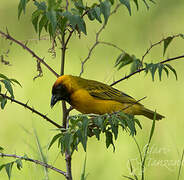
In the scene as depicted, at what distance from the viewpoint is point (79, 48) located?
820 cm

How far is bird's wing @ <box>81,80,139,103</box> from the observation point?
4609 millimetres

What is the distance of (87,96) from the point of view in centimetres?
457

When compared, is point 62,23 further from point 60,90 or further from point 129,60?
point 60,90

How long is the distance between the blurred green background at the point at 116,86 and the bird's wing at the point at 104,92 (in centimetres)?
58

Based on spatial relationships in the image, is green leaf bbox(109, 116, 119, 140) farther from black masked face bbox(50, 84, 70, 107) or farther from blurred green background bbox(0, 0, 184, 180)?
black masked face bbox(50, 84, 70, 107)

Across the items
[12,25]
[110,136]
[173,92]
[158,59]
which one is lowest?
[110,136]

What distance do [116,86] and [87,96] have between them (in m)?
2.80

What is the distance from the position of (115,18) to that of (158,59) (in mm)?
1678

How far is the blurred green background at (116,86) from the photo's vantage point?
18.4 feet

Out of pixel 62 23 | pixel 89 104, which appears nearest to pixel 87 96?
pixel 89 104

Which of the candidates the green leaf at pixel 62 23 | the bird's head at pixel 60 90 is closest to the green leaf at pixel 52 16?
the green leaf at pixel 62 23

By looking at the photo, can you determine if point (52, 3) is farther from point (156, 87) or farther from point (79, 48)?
point (79, 48)

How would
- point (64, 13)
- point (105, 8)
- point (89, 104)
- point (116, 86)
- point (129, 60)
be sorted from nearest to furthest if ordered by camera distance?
point (64, 13), point (105, 8), point (129, 60), point (89, 104), point (116, 86)

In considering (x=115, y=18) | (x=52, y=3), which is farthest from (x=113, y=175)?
(x=115, y=18)
